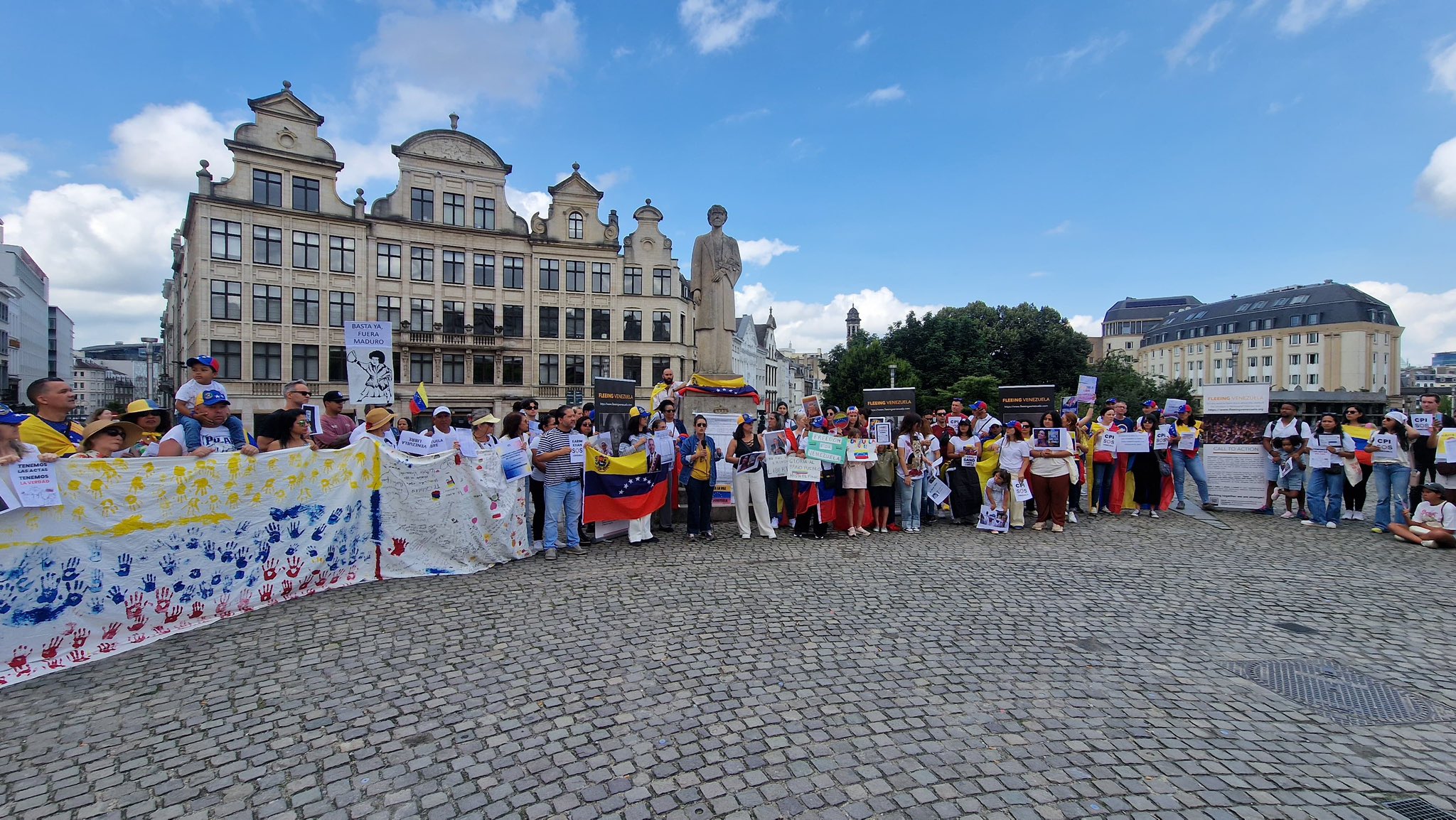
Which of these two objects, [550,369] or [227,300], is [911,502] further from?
[227,300]

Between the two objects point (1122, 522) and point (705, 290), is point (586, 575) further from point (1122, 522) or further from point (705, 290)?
point (1122, 522)

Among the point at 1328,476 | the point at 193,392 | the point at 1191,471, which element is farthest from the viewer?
the point at 1191,471

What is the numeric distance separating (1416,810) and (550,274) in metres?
43.1

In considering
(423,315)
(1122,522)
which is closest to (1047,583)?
(1122,522)

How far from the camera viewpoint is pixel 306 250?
3572cm

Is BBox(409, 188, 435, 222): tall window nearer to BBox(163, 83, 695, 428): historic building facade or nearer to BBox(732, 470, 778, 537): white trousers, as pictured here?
BBox(163, 83, 695, 428): historic building facade

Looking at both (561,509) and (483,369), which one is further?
(483,369)

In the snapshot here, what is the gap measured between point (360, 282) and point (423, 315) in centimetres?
357

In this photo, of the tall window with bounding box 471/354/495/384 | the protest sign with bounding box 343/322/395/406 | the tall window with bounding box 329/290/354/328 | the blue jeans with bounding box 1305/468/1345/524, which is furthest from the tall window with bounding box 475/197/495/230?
the blue jeans with bounding box 1305/468/1345/524

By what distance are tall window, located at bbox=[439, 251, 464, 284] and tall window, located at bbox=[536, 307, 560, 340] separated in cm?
502

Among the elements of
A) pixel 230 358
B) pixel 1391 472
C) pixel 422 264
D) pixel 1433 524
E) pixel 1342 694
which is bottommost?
pixel 1342 694

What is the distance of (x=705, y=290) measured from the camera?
13.0m

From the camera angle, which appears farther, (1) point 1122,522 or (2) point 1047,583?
(1) point 1122,522

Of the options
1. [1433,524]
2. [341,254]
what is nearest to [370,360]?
[1433,524]
